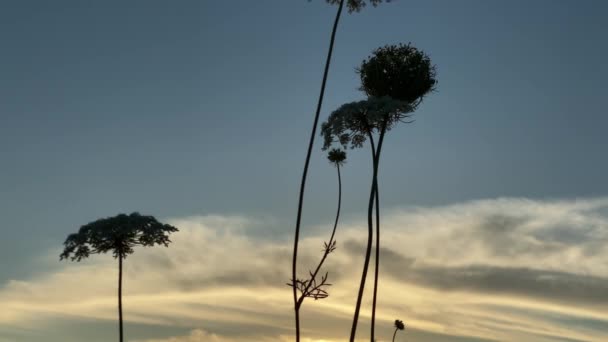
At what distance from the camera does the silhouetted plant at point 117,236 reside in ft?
112

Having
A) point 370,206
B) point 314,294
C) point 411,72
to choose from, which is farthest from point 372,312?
point 411,72

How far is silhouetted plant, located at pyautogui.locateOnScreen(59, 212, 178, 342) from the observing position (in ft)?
112

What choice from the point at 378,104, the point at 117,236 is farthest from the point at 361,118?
the point at 117,236

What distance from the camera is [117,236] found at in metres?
34.5

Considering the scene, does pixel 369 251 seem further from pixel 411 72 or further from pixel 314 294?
pixel 411 72

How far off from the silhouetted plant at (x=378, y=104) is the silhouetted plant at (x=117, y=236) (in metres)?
11.2

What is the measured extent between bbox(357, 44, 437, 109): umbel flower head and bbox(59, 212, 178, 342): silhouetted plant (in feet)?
44.9

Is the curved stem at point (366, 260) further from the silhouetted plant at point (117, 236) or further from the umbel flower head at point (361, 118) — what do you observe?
the silhouetted plant at point (117, 236)

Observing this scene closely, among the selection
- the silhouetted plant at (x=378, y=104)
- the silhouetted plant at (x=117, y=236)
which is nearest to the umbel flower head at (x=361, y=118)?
the silhouetted plant at (x=378, y=104)

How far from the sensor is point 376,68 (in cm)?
3128

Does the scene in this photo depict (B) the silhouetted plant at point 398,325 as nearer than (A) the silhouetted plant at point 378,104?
No

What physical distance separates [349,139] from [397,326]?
20750 mm

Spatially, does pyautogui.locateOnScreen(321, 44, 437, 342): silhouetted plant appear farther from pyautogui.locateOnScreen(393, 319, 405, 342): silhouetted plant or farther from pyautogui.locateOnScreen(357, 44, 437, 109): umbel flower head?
pyautogui.locateOnScreen(393, 319, 405, 342): silhouetted plant

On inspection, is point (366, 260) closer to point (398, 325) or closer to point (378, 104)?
point (378, 104)
